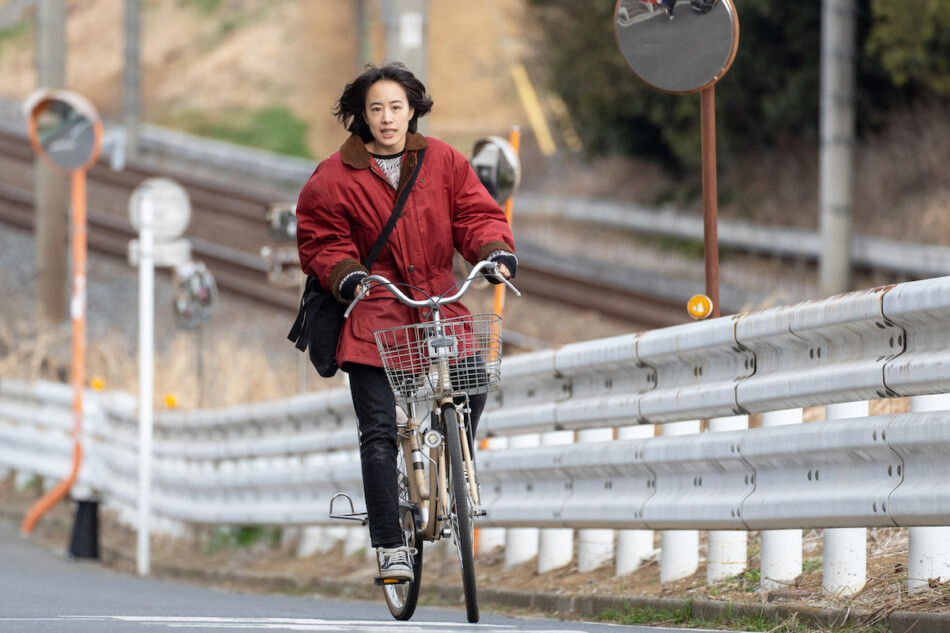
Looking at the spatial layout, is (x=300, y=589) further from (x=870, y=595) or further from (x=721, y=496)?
(x=870, y=595)

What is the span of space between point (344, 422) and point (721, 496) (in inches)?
157

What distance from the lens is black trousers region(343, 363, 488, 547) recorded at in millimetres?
6199

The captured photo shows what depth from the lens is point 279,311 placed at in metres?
20.1

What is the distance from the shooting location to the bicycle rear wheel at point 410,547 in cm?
635

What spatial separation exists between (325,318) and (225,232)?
18.1m

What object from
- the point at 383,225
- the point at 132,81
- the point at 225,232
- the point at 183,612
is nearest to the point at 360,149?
the point at 383,225

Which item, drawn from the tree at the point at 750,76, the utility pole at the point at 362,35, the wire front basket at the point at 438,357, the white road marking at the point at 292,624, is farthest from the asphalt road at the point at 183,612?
the utility pole at the point at 362,35

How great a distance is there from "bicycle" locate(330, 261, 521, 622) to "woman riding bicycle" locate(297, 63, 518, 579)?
8 centimetres

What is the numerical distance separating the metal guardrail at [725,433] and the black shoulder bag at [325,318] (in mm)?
1166

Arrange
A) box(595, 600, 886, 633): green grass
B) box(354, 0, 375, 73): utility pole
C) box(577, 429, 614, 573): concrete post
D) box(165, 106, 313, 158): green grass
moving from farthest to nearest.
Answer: box(354, 0, 375, 73): utility pole, box(165, 106, 313, 158): green grass, box(577, 429, 614, 573): concrete post, box(595, 600, 886, 633): green grass

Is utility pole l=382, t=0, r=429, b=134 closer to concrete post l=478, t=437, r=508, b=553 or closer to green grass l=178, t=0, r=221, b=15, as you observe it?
concrete post l=478, t=437, r=508, b=553

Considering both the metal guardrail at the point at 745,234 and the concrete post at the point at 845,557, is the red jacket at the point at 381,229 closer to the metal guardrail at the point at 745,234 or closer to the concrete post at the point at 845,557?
the concrete post at the point at 845,557

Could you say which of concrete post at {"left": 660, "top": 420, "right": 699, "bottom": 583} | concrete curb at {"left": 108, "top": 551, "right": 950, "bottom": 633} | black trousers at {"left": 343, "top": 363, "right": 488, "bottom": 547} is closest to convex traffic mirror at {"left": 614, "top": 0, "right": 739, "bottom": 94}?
concrete post at {"left": 660, "top": 420, "right": 699, "bottom": 583}

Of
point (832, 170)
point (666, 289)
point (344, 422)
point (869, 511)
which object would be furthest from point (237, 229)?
point (869, 511)
